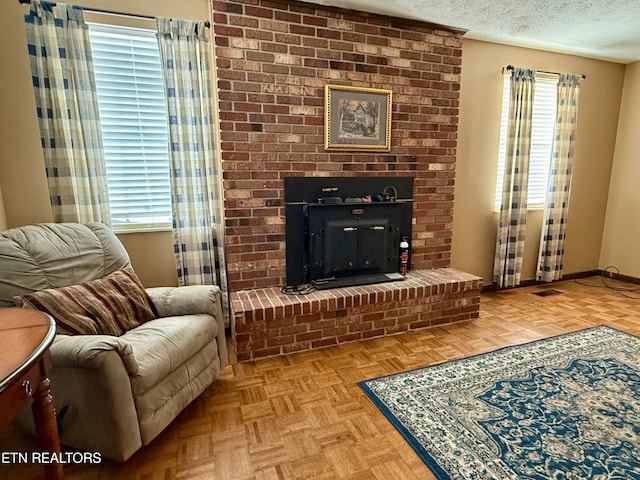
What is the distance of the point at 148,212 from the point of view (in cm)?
256

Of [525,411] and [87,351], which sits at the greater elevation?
[87,351]

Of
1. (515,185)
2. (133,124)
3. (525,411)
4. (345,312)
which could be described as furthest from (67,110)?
(515,185)

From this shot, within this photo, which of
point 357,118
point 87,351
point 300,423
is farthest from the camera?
point 357,118

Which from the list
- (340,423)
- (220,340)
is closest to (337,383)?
(340,423)

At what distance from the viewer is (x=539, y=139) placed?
367cm

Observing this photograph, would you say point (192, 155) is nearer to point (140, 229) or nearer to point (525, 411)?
point (140, 229)

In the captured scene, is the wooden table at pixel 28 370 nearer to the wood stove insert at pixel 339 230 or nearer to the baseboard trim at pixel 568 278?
the wood stove insert at pixel 339 230

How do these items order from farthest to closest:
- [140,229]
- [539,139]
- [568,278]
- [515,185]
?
[568,278] < [539,139] < [515,185] < [140,229]

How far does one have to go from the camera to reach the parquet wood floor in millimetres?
1434

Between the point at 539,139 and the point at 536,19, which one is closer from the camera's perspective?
the point at 536,19

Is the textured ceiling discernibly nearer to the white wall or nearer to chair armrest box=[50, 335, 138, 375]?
the white wall

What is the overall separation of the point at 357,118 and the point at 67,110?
6.47 feet

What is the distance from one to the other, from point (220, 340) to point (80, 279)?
2.70 feet

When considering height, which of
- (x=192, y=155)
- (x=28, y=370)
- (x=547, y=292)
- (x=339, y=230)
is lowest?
(x=547, y=292)
